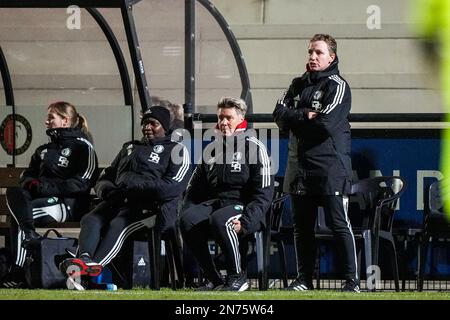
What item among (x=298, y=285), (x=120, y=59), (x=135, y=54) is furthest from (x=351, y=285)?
(x=120, y=59)

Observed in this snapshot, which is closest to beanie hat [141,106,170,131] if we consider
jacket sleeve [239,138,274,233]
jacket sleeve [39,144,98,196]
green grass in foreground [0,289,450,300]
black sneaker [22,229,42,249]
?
jacket sleeve [39,144,98,196]

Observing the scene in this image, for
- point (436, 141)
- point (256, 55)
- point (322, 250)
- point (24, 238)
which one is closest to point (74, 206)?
point (24, 238)

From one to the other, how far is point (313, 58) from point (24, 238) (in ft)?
8.39

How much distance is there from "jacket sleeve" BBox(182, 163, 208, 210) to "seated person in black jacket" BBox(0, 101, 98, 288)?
1.06 meters

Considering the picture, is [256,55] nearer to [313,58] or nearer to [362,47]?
[362,47]

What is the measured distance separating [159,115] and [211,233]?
1112 mm

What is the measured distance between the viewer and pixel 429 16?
2523 mm

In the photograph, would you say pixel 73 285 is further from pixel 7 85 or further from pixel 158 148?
pixel 7 85

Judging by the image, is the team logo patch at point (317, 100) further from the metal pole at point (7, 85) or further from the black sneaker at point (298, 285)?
the metal pole at point (7, 85)

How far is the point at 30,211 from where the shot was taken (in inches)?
324

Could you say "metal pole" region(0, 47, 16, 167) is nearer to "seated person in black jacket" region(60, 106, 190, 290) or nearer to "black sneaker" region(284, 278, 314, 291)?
"seated person in black jacket" region(60, 106, 190, 290)

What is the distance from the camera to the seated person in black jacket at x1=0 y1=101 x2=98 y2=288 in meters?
8.20

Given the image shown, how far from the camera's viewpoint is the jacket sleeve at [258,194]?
289 inches

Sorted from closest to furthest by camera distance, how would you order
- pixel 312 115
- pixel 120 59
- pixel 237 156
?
pixel 312 115, pixel 237 156, pixel 120 59
